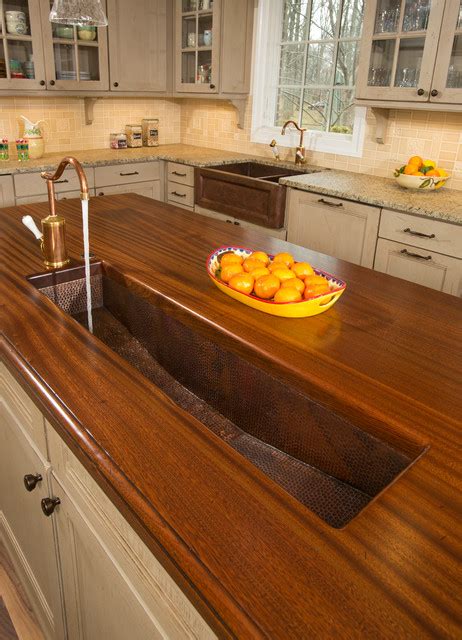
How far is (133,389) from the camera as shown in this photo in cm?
107

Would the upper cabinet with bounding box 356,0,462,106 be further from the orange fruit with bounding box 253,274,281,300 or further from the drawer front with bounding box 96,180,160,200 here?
the orange fruit with bounding box 253,274,281,300

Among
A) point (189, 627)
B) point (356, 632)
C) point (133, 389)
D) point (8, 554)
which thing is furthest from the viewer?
point (8, 554)

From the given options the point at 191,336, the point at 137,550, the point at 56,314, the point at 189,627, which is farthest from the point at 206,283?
the point at 189,627

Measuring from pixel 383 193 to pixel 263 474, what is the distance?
257 centimetres

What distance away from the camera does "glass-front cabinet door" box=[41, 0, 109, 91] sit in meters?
3.73

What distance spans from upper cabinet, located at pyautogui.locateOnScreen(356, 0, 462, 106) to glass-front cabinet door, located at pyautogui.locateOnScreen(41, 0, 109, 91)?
2006 mm

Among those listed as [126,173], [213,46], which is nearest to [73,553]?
[126,173]

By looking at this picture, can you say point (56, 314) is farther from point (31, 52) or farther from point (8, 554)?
point (31, 52)

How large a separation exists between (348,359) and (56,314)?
753 mm

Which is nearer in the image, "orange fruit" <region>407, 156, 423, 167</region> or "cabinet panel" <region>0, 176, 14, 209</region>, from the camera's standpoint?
"orange fruit" <region>407, 156, 423, 167</region>

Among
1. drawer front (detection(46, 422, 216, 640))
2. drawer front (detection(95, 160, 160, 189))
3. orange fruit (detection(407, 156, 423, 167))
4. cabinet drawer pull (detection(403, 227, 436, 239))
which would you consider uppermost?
orange fruit (detection(407, 156, 423, 167))

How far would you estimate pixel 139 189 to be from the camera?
4.30 metres

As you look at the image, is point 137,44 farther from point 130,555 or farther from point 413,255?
point 130,555

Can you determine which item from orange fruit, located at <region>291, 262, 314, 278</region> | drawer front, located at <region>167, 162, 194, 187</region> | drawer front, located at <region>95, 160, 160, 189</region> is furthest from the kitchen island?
drawer front, located at <region>167, 162, 194, 187</region>
